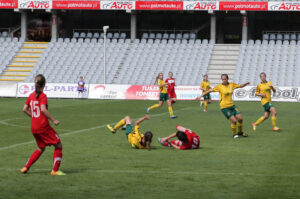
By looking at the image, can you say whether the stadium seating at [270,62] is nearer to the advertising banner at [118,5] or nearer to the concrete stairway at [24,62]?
the advertising banner at [118,5]

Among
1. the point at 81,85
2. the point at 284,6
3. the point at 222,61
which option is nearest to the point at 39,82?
the point at 81,85

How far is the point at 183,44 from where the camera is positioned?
177 feet

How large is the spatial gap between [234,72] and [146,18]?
42.3ft

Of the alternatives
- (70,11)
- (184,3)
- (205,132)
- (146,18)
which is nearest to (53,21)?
(70,11)

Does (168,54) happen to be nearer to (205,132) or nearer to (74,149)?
(205,132)

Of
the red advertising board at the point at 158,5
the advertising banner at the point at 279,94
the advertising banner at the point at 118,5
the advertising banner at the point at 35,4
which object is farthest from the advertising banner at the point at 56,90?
the advertising banner at the point at 35,4

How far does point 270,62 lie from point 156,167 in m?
38.5

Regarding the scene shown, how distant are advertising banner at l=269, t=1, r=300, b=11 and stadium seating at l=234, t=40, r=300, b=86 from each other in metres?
2.89

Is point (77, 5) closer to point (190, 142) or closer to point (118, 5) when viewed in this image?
point (118, 5)

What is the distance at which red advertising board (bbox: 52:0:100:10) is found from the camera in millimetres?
54531

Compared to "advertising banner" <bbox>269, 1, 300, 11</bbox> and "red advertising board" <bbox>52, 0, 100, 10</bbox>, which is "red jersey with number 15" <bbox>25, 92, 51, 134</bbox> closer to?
"advertising banner" <bbox>269, 1, 300, 11</bbox>

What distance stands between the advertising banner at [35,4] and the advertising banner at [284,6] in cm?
1902

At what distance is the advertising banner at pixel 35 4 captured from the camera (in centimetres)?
→ 5472

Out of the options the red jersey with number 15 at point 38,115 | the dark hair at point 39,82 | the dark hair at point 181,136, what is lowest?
the dark hair at point 181,136
